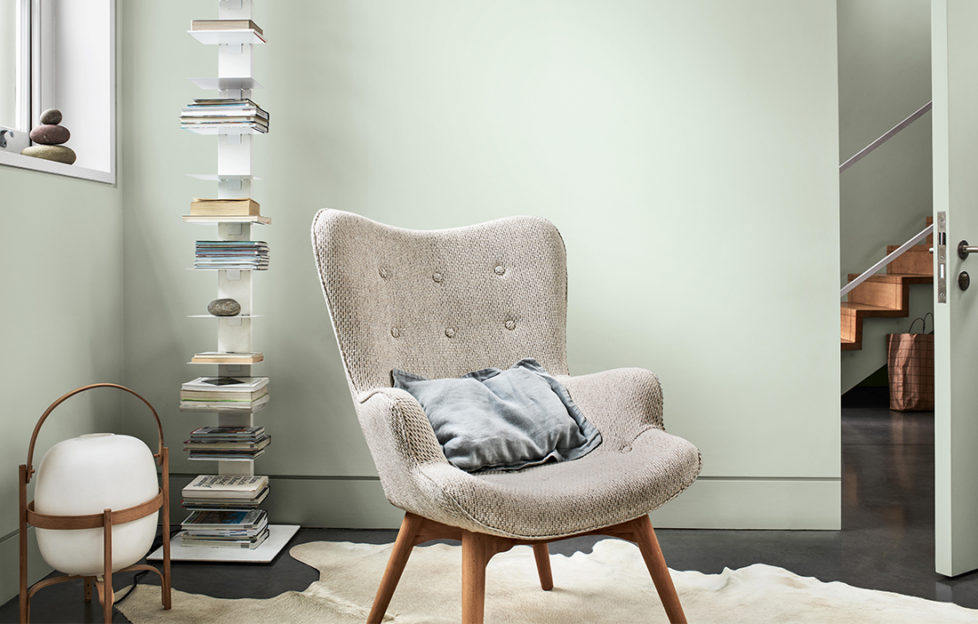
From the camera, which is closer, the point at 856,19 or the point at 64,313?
the point at 64,313

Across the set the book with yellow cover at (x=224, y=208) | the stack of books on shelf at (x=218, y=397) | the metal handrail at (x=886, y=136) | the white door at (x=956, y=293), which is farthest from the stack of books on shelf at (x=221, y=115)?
the metal handrail at (x=886, y=136)

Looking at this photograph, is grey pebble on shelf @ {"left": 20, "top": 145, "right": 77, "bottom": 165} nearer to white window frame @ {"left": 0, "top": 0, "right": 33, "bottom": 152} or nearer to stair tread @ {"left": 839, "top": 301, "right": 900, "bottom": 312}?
white window frame @ {"left": 0, "top": 0, "right": 33, "bottom": 152}

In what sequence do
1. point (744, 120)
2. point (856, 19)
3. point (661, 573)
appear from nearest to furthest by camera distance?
point (661, 573) → point (744, 120) → point (856, 19)

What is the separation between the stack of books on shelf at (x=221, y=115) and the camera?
2.18m

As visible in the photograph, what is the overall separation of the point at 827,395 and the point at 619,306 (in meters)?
0.75

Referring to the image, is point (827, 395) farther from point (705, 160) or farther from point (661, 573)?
point (661, 573)

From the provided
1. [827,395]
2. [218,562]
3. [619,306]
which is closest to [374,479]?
[218,562]

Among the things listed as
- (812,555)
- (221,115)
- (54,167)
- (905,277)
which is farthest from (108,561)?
(905,277)

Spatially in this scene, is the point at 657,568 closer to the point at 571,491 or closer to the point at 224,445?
the point at 571,491

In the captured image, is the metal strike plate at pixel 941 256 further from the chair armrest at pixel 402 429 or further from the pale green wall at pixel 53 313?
the pale green wall at pixel 53 313

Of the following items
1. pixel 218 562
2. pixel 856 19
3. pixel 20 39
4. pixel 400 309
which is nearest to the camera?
pixel 400 309

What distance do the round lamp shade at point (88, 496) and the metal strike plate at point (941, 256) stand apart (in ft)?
6.94

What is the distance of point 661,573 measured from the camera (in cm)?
150

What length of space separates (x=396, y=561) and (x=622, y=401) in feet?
2.08
